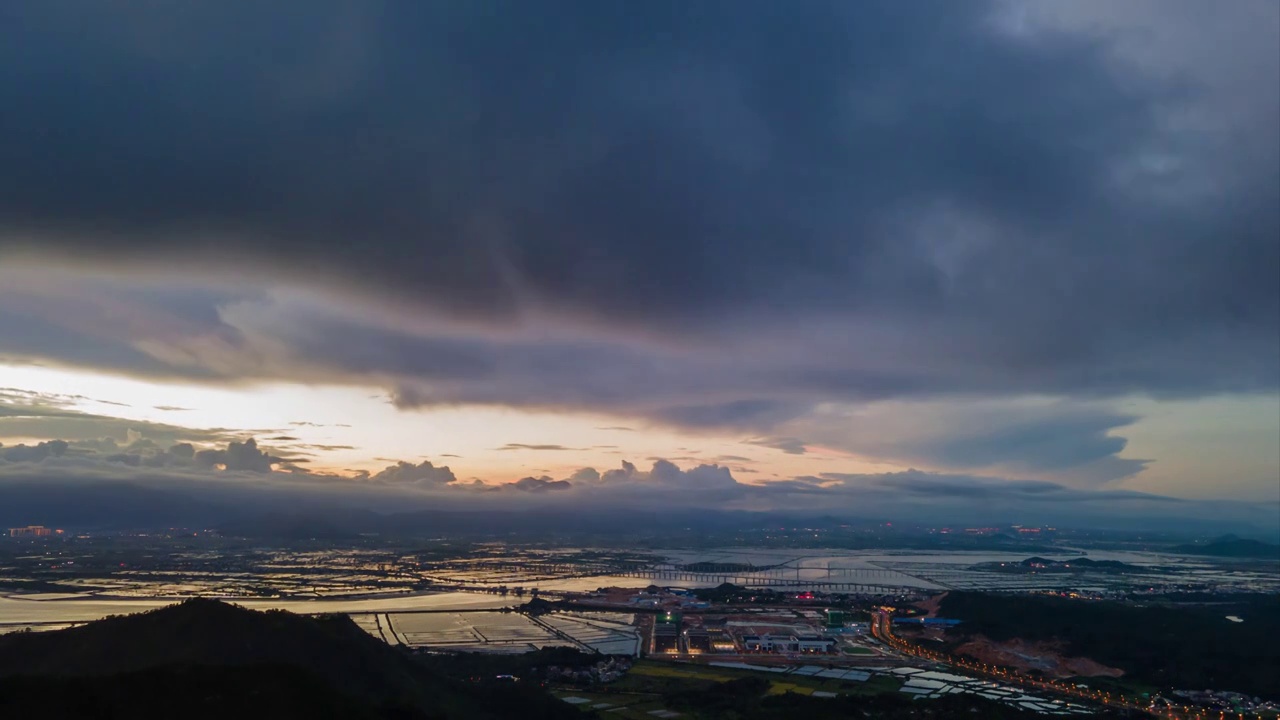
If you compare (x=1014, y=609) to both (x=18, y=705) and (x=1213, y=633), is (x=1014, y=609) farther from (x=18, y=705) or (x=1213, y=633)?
(x=18, y=705)

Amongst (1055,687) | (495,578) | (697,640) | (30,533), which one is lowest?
(30,533)

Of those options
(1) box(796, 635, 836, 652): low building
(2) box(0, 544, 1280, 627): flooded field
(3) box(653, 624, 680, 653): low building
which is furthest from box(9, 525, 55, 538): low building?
(1) box(796, 635, 836, 652): low building

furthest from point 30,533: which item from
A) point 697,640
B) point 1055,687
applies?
point 1055,687

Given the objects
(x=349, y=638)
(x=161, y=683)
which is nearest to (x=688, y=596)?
(x=349, y=638)

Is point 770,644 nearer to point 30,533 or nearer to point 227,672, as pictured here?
point 227,672

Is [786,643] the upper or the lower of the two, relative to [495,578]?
upper

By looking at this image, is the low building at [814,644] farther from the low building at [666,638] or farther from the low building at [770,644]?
the low building at [666,638]

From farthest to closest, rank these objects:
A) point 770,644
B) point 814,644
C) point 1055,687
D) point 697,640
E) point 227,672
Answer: point 697,640, point 814,644, point 770,644, point 1055,687, point 227,672

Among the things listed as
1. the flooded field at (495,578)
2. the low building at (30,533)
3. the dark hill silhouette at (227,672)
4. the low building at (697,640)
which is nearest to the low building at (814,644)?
the low building at (697,640)

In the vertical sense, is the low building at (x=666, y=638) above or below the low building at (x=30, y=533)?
above

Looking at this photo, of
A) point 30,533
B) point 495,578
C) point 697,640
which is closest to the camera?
point 697,640
